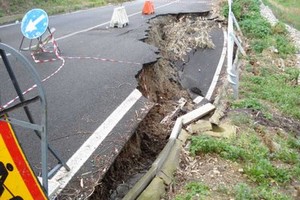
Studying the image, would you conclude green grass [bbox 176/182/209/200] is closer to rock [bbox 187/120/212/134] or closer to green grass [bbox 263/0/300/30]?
rock [bbox 187/120/212/134]

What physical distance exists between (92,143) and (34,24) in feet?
17.3

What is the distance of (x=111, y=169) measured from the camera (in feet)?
14.7

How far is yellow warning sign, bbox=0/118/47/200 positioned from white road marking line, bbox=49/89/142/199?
3.47ft

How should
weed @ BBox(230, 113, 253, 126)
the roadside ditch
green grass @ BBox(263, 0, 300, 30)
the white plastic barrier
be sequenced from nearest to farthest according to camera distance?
the roadside ditch, weed @ BBox(230, 113, 253, 126), the white plastic barrier, green grass @ BBox(263, 0, 300, 30)

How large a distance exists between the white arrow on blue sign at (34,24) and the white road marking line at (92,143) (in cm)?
378

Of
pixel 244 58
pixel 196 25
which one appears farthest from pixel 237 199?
pixel 196 25

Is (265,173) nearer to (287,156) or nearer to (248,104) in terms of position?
(287,156)

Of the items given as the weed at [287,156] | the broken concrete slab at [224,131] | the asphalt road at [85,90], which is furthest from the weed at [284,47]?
the weed at [287,156]

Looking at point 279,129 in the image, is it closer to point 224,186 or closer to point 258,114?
point 258,114

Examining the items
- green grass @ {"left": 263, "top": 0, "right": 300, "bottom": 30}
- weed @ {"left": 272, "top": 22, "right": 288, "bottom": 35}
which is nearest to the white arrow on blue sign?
weed @ {"left": 272, "top": 22, "right": 288, "bottom": 35}

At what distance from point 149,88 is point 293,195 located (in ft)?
12.1

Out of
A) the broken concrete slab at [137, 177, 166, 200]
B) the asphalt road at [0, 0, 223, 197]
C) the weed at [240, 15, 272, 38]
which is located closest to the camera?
the broken concrete slab at [137, 177, 166, 200]

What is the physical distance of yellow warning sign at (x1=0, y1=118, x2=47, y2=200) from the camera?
2.45m

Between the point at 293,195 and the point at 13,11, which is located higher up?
the point at 13,11
